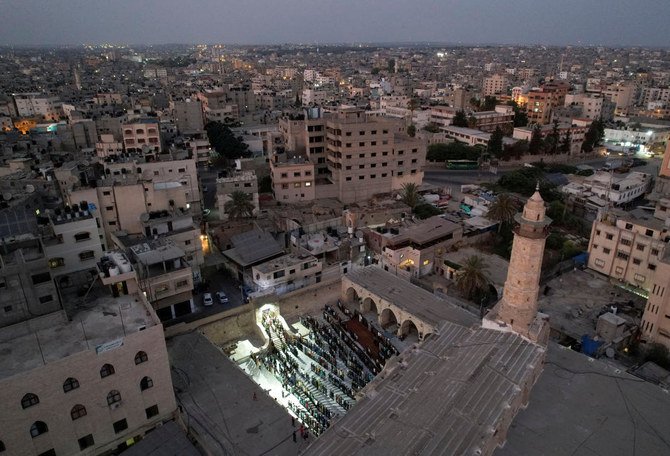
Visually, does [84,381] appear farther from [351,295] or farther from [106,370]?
[351,295]

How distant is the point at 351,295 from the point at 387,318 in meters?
3.25

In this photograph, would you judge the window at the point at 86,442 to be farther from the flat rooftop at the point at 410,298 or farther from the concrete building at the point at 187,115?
the concrete building at the point at 187,115

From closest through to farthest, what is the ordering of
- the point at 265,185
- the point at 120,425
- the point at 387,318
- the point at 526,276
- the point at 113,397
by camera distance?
the point at 113,397 → the point at 120,425 → the point at 526,276 → the point at 387,318 → the point at 265,185

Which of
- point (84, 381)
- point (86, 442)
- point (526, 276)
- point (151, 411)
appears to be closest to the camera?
point (84, 381)

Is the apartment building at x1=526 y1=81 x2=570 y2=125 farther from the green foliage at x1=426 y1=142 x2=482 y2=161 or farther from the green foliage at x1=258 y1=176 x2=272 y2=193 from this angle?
the green foliage at x1=258 y1=176 x2=272 y2=193

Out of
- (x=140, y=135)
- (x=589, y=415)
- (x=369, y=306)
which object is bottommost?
(x=369, y=306)

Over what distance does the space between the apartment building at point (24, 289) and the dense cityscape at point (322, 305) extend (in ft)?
0.25

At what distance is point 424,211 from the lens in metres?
46.2

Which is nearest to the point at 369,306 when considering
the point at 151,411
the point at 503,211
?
the point at 151,411

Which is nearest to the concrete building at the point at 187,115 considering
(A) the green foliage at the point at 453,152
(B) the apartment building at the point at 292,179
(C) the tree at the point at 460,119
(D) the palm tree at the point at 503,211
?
(B) the apartment building at the point at 292,179

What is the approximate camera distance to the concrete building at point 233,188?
4269cm

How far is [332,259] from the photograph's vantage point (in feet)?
118

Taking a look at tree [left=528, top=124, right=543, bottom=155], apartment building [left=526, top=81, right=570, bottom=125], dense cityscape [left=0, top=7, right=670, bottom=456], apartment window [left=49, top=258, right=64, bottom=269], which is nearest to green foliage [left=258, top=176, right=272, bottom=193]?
dense cityscape [left=0, top=7, right=670, bottom=456]

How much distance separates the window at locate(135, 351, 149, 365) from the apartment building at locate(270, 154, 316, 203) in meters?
28.7
